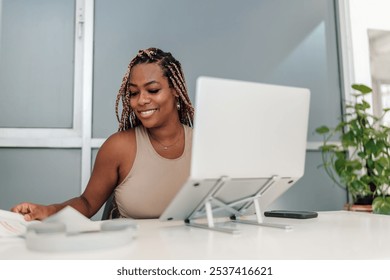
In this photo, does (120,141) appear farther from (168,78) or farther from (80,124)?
(80,124)

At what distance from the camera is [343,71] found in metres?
2.69

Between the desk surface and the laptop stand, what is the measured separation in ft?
0.10

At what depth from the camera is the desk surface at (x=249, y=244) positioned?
0.60 m

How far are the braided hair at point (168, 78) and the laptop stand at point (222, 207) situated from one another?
0.77 metres

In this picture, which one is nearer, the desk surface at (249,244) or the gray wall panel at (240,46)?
the desk surface at (249,244)

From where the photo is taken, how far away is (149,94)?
156 cm

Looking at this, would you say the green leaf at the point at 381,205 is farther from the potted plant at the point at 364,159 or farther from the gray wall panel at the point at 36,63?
the gray wall panel at the point at 36,63

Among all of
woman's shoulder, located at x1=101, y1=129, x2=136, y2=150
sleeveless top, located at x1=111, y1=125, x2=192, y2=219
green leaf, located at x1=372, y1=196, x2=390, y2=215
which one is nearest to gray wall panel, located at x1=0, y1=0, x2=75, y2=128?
woman's shoulder, located at x1=101, y1=129, x2=136, y2=150

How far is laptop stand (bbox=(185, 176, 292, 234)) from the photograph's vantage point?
87cm

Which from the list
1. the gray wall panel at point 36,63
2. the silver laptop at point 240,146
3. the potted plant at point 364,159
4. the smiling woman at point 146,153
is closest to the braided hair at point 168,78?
the smiling woman at point 146,153

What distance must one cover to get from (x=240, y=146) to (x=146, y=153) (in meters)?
0.74

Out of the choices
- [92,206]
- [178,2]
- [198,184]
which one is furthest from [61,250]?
[178,2]

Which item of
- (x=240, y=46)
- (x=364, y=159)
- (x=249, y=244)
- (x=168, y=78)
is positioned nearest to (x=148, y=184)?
(x=168, y=78)
